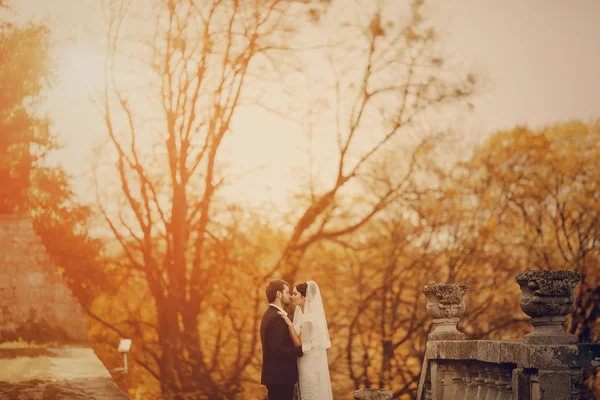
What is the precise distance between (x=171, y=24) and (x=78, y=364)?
938cm

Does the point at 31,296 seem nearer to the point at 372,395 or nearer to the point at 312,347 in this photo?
the point at 312,347

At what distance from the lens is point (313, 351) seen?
257 inches

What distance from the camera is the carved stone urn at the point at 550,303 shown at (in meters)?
5.09

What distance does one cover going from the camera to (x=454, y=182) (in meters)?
18.5

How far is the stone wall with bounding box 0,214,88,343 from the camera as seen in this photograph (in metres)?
14.8

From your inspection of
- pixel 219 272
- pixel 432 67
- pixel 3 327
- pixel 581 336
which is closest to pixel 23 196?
pixel 3 327

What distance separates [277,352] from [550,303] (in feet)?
8.22

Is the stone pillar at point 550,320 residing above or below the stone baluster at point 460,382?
above

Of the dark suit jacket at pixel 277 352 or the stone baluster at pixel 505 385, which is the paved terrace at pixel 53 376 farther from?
the stone baluster at pixel 505 385

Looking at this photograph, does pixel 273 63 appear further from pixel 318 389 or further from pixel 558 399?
pixel 558 399

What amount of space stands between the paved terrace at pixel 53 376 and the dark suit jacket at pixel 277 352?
3021 millimetres

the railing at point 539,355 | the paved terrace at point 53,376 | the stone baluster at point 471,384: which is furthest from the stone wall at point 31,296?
the stone baluster at point 471,384

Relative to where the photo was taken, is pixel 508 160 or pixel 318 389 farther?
pixel 508 160

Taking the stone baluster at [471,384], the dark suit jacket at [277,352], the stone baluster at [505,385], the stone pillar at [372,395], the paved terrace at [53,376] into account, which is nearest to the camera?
the stone baluster at [505,385]
